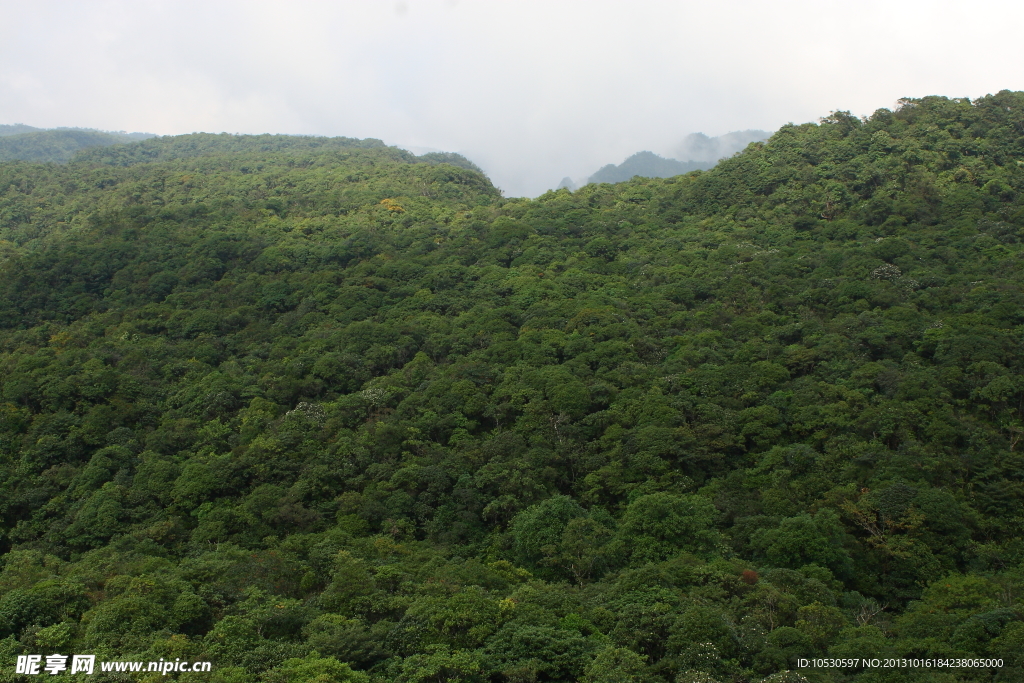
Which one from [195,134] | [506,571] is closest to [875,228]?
[506,571]

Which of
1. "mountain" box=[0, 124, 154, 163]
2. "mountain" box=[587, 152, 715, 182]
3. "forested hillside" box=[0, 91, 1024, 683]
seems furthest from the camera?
"mountain" box=[587, 152, 715, 182]

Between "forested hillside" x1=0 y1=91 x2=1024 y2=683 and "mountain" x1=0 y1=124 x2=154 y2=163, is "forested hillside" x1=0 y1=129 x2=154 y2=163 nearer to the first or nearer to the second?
"mountain" x1=0 y1=124 x2=154 y2=163

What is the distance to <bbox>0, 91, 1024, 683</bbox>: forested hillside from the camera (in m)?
16.8

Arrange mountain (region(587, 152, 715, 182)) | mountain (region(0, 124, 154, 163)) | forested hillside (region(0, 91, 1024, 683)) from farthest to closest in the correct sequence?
1. mountain (region(587, 152, 715, 182))
2. mountain (region(0, 124, 154, 163))
3. forested hillside (region(0, 91, 1024, 683))

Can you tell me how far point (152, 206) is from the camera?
57.3 meters

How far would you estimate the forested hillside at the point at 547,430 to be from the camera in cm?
1684

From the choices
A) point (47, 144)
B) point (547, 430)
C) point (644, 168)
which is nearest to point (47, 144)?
point (47, 144)

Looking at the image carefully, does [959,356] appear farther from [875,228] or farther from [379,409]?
[379,409]

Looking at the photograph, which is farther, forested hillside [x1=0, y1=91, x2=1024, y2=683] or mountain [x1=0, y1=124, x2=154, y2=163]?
mountain [x1=0, y1=124, x2=154, y2=163]

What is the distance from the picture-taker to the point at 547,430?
2833cm

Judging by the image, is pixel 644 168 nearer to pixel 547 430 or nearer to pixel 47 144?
pixel 47 144

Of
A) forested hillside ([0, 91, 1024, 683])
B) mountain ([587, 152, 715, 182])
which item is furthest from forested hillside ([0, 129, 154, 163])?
mountain ([587, 152, 715, 182])

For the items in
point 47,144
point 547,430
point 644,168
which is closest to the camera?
point 547,430

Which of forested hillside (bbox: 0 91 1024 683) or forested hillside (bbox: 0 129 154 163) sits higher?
forested hillside (bbox: 0 129 154 163)
